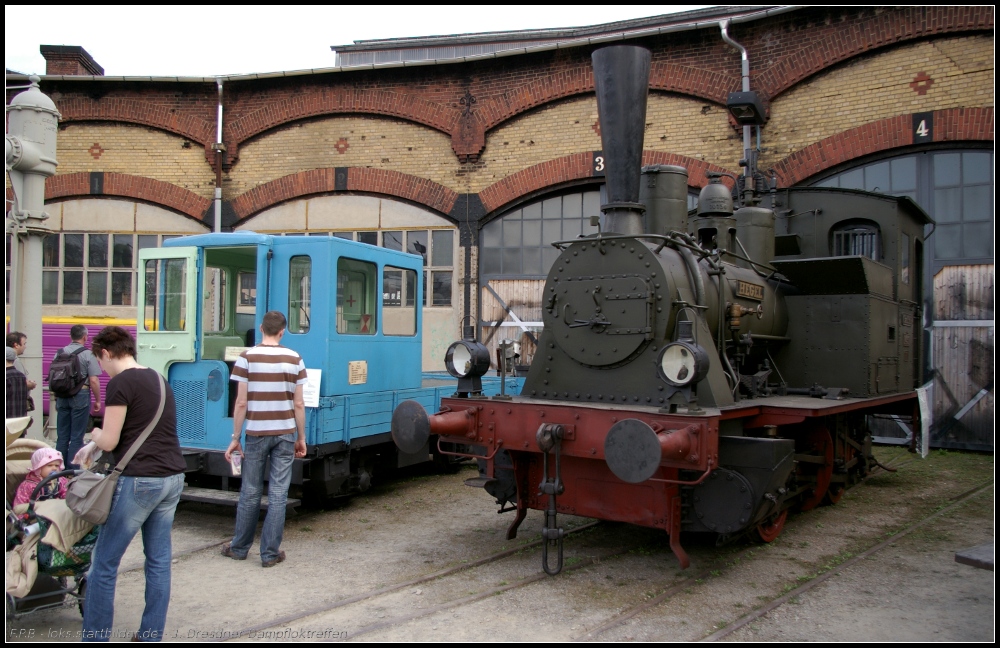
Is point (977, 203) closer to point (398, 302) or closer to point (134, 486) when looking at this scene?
point (398, 302)

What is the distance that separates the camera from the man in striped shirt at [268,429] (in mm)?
5266

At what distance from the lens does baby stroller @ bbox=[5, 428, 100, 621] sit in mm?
3633

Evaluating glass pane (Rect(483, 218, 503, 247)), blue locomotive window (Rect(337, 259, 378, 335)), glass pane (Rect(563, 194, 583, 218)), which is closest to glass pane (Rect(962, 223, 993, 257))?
glass pane (Rect(563, 194, 583, 218))

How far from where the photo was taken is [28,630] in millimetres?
3922

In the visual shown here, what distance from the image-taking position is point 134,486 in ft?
11.7

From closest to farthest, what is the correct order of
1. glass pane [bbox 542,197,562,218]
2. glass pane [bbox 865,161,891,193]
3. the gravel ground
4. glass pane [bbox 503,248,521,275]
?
the gravel ground < glass pane [bbox 865,161,891,193] < glass pane [bbox 542,197,562,218] < glass pane [bbox 503,248,521,275]

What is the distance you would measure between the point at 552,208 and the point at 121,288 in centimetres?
847

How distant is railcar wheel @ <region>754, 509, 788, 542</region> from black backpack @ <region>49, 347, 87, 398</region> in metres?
6.75

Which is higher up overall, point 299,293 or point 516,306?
point 516,306

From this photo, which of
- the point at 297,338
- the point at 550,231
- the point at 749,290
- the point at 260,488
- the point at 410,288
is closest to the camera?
the point at 260,488

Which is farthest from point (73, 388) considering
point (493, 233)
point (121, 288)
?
point (493, 233)

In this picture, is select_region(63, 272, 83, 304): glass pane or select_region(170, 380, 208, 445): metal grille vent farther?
select_region(63, 272, 83, 304): glass pane

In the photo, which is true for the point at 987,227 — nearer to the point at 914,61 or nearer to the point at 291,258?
the point at 914,61

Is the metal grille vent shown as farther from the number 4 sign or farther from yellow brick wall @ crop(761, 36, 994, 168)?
the number 4 sign
